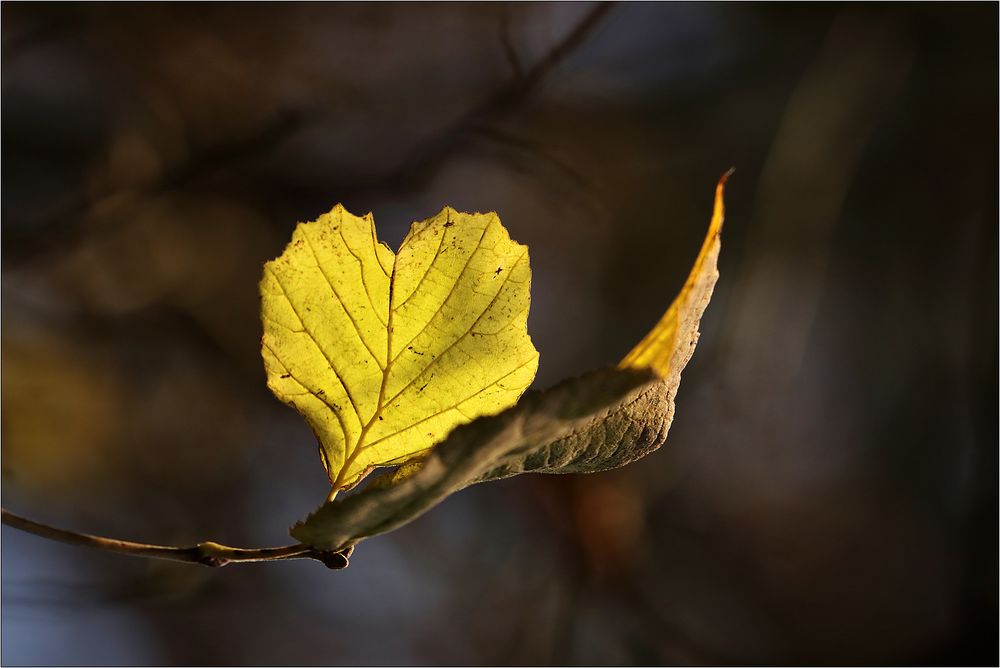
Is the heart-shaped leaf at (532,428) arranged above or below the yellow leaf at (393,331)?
below

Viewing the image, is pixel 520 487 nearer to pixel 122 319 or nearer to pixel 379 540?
pixel 379 540

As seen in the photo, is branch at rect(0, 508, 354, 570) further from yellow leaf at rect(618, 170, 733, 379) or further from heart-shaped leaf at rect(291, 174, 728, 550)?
yellow leaf at rect(618, 170, 733, 379)

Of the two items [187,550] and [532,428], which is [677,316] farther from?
[187,550]

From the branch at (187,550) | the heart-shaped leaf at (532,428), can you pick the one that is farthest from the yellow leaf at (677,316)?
the branch at (187,550)

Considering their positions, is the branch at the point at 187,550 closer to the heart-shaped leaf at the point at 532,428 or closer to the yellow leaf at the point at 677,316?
the heart-shaped leaf at the point at 532,428

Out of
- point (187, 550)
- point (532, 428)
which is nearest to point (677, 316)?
point (532, 428)

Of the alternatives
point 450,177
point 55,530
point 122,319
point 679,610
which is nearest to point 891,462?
point 679,610

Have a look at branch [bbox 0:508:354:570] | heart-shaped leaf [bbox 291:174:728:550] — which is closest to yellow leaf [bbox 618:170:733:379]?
heart-shaped leaf [bbox 291:174:728:550]

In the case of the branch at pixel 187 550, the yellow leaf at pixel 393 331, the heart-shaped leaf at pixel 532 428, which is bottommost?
the heart-shaped leaf at pixel 532 428
